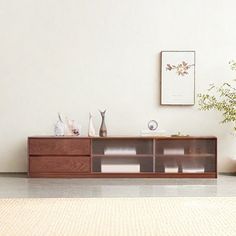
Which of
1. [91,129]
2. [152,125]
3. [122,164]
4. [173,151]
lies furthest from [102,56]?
[173,151]

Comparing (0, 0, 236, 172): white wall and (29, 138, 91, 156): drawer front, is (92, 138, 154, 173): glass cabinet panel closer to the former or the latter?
(29, 138, 91, 156): drawer front

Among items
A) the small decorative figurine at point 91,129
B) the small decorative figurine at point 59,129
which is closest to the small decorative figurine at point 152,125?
the small decorative figurine at point 91,129

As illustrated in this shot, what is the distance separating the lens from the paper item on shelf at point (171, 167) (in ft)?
20.4

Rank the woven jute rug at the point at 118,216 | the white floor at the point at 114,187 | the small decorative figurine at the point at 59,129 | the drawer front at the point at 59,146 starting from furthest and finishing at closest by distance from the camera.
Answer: the small decorative figurine at the point at 59,129 < the drawer front at the point at 59,146 < the white floor at the point at 114,187 < the woven jute rug at the point at 118,216

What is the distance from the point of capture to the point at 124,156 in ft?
20.5

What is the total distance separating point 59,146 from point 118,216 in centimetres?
257

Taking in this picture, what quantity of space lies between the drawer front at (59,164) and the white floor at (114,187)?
21cm

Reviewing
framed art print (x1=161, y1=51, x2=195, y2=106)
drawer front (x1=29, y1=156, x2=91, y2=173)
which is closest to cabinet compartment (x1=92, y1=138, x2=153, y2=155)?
drawer front (x1=29, y1=156, x2=91, y2=173)

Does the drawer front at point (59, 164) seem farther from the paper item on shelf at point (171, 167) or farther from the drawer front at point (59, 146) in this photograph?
the paper item on shelf at point (171, 167)

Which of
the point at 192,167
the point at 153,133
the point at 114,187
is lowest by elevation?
the point at 114,187

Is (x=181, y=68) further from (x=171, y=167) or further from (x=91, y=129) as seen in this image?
(x=91, y=129)

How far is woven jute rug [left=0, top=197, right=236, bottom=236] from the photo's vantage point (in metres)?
3.30

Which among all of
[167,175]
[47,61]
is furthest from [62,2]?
[167,175]

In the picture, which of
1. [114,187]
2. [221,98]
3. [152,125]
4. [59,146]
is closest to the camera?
[114,187]
